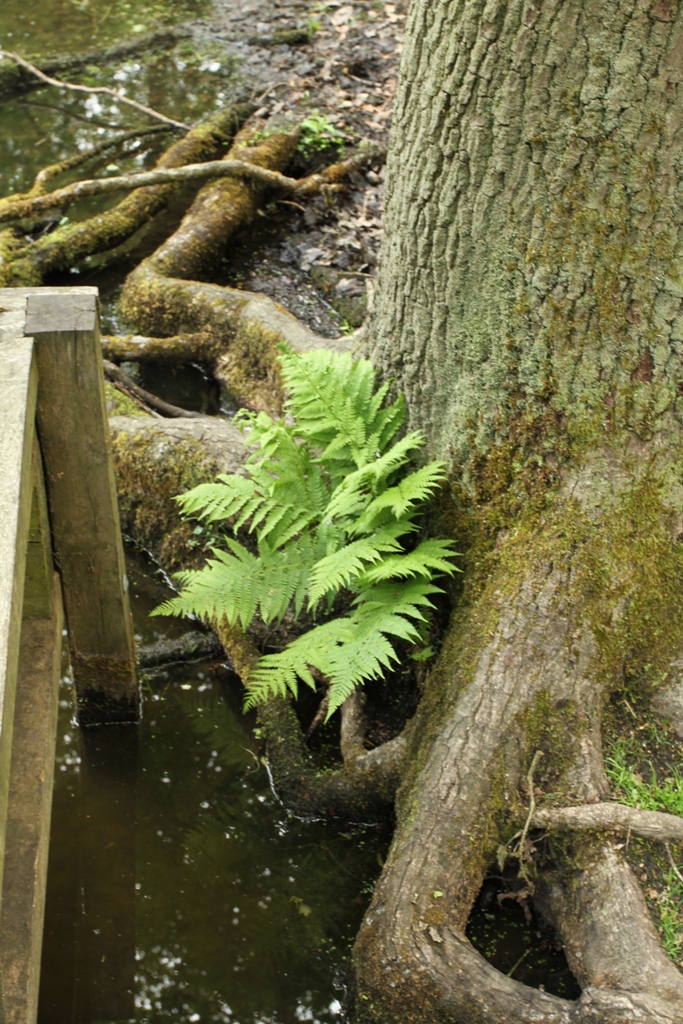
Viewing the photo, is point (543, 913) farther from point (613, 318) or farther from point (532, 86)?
point (532, 86)

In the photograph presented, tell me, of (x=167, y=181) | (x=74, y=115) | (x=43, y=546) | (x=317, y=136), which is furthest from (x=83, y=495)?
(x=74, y=115)

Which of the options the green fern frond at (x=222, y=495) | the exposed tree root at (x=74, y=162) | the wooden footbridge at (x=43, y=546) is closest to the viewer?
the wooden footbridge at (x=43, y=546)

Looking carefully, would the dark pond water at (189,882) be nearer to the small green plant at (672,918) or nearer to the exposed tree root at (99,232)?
the small green plant at (672,918)

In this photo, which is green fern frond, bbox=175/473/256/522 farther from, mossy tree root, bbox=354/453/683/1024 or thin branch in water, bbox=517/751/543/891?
thin branch in water, bbox=517/751/543/891

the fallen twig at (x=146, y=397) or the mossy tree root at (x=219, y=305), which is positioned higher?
the mossy tree root at (x=219, y=305)

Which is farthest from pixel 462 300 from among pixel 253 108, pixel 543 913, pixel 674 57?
pixel 253 108

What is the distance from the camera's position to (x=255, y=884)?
3.52 metres

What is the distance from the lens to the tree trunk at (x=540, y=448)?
9.41 ft

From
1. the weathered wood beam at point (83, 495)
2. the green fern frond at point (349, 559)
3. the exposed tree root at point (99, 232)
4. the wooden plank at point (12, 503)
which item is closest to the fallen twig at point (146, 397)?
the exposed tree root at point (99, 232)

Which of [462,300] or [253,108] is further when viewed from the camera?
→ [253,108]

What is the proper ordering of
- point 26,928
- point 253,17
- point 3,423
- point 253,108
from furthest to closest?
1. point 253,17
2. point 253,108
3. point 26,928
4. point 3,423

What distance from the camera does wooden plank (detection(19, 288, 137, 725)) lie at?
2982 mm

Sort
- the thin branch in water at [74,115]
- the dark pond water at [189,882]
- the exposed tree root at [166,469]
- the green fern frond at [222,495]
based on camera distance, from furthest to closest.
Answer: the thin branch in water at [74,115] → the exposed tree root at [166,469] → the green fern frond at [222,495] → the dark pond water at [189,882]

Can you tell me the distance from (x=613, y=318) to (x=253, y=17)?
34.6 ft
